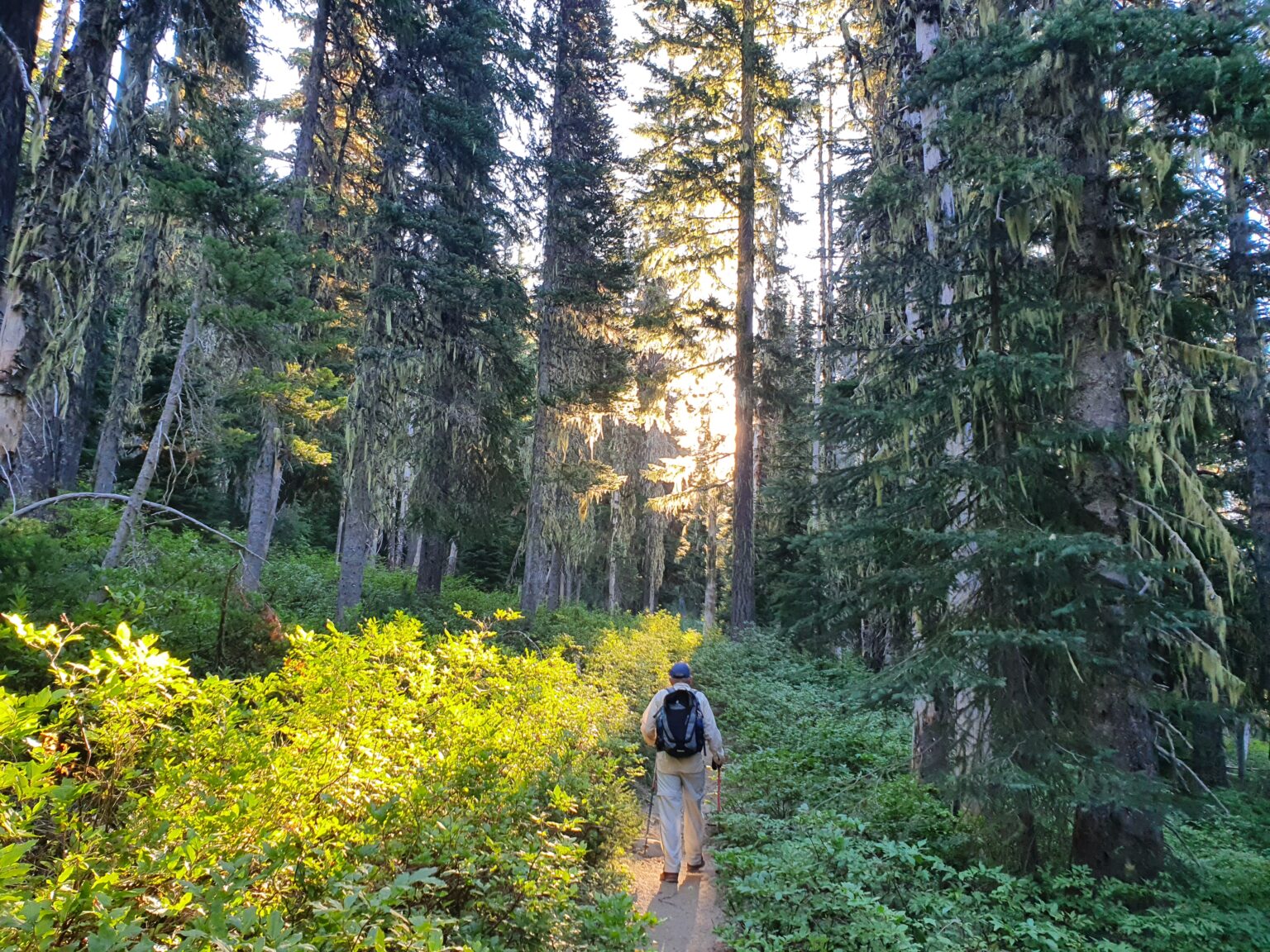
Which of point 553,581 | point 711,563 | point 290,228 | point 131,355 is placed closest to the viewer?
point 290,228

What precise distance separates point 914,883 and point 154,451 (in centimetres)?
736

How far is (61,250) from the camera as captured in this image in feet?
20.4

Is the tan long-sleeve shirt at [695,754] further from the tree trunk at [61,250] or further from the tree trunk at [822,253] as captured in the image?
the tree trunk at [822,253]

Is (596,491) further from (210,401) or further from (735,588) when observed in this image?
→ (210,401)

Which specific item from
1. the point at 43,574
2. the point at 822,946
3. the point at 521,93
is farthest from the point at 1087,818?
the point at 521,93

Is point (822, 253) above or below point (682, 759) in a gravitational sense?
above

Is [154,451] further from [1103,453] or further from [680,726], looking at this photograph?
[1103,453]

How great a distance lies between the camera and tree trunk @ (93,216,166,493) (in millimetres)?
8430

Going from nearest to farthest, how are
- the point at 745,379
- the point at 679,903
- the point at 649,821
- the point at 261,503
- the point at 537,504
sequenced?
the point at 679,903 < the point at 649,821 < the point at 261,503 < the point at 537,504 < the point at 745,379

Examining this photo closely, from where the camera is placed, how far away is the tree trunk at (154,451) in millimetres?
6410

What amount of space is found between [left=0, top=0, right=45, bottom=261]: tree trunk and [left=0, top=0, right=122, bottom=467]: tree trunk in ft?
1.47

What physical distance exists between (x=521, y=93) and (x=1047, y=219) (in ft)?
41.4

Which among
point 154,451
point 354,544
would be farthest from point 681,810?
point 354,544

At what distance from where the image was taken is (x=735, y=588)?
51.0 ft
